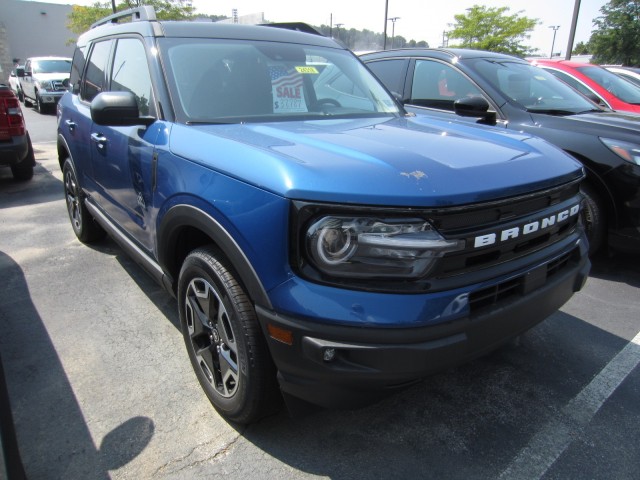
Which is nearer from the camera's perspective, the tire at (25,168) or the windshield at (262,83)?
the windshield at (262,83)

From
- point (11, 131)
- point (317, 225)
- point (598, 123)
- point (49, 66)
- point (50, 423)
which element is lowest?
point (50, 423)

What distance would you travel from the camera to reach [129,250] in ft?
10.1

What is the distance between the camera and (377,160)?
1.77 meters

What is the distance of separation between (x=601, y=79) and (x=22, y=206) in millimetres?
8294

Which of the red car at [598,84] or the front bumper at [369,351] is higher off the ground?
the red car at [598,84]

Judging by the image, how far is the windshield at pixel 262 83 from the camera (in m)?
2.51

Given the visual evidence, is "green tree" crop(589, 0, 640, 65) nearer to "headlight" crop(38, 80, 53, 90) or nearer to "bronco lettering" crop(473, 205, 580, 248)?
"headlight" crop(38, 80, 53, 90)

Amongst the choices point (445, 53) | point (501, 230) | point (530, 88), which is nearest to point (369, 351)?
point (501, 230)

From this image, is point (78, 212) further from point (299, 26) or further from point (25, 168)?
point (25, 168)

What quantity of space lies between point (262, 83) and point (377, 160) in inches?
50.8

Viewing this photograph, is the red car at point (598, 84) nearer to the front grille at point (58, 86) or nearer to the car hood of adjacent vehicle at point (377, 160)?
the car hood of adjacent vehicle at point (377, 160)

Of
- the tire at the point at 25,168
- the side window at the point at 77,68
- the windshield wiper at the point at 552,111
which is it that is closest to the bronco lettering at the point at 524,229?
the windshield wiper at the point at 552,111

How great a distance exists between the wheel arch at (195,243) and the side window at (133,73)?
0.74m

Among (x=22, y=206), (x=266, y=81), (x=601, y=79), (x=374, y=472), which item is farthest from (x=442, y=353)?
(x=601, y=79)
